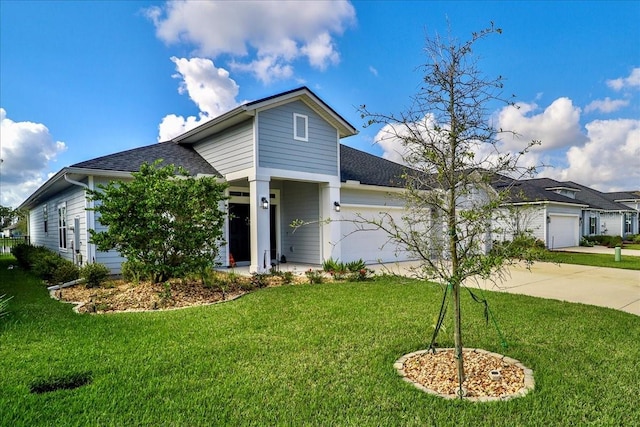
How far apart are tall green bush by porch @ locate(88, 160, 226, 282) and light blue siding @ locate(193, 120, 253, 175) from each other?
2837 millimetres

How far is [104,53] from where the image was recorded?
12070mm

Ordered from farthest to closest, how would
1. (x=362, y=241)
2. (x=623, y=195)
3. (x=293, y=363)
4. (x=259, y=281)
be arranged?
(x=623, y=195), (x=362, y=241), (x=259, y=281), (x=293, y=363)

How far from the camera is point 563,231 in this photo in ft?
81.5

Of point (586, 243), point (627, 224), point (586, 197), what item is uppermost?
point (586, 197)

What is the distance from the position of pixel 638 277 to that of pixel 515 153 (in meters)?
10.1

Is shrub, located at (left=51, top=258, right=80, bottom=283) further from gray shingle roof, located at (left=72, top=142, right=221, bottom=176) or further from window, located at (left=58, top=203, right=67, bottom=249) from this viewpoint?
window, located at (left=58, top=203, right=67, bottom=249)

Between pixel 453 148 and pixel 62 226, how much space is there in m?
16.5

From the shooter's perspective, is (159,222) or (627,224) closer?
(159,222)

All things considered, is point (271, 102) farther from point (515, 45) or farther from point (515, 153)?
point (515, 153)

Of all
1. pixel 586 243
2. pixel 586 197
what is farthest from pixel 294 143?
pixel 586 197

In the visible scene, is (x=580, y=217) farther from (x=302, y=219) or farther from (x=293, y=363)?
(x=293, y=363)

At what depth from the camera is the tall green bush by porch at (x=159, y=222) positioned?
320 inches

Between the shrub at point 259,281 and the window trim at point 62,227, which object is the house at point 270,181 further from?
the shrub at point 259,281

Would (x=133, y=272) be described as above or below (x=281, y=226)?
below
